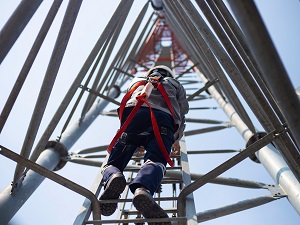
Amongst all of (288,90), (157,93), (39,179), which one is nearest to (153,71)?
(157,93)

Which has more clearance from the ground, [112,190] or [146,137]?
[146,137]

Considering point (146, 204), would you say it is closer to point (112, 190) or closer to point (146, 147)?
point (112, 190)

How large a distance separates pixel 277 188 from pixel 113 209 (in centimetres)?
266

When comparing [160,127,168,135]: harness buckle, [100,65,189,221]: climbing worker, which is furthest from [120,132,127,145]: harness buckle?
[160,127,168,135]: harness buckle

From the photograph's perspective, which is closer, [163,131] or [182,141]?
[163,131]

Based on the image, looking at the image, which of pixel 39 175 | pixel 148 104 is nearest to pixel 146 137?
pixel 148 104

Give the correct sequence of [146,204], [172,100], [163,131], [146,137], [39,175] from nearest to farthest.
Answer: [146,204]
[163,131]
[146,137]
[172,100]
[39,175]

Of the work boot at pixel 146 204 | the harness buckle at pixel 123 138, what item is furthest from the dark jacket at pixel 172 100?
the work boot at pixel 146 204

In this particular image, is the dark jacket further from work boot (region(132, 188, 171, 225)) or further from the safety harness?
work boot (region(132, 188, 171, 225))

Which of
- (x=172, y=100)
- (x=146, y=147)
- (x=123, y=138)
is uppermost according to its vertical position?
(x=172, y=100)

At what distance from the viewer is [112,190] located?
3.73m

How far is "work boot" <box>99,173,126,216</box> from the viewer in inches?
145

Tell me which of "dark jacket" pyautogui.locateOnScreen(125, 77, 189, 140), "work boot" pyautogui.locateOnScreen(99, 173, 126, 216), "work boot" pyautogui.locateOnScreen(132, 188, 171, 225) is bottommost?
"work boot" pyautogui.locateOnScreen(132, 188, 171, 225)

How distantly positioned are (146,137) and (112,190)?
0.80 m
